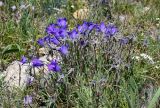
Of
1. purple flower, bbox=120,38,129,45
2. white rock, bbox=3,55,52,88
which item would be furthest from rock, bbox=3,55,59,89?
purple flower, bbox=120,38,129,45

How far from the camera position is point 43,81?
2.65 metres

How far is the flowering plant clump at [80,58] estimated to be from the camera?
8.59 feet

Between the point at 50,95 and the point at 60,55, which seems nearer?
the point at 50,95

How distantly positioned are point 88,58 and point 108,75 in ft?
0.60

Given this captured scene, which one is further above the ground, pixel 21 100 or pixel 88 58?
pixel 88 58

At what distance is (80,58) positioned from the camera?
276cm

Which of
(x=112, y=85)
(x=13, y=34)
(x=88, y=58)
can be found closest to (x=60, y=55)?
(x=88, y=58)

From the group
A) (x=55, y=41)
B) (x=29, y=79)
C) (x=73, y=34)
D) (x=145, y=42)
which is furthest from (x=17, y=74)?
(x=145, y=42)

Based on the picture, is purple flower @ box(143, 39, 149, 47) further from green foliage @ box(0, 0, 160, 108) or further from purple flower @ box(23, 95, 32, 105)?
purple flower @ box(23, 95, 32, 105)

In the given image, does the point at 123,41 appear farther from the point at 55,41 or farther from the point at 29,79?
the point at 29,79

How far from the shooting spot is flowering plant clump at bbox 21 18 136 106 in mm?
2617

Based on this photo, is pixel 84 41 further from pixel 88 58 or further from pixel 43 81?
pixel 43 81

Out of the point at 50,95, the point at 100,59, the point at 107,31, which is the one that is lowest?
the point at 50,95

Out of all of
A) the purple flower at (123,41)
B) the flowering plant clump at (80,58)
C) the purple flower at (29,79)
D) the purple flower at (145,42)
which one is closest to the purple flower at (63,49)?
the flowering plant clump at (80,58)
